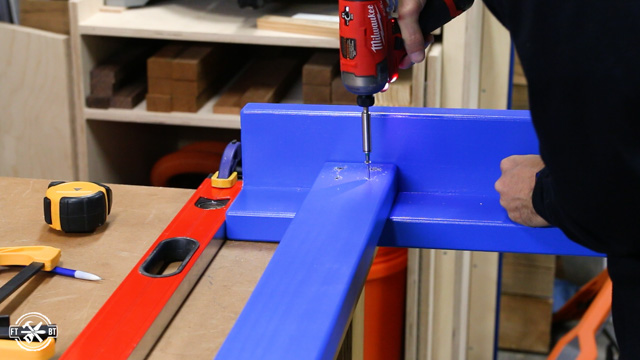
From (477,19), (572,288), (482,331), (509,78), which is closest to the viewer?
(477,19)

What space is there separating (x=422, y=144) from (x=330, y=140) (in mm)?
145

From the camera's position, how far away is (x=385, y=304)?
6.43ft

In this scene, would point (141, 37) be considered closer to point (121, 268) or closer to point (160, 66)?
point (160, 66)

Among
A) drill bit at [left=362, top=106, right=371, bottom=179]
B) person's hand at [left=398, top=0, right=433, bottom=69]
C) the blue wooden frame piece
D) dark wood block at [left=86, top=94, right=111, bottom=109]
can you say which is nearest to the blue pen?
the blue wooden frame piece

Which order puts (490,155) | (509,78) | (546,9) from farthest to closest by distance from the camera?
1. (509,78)
2. (490,155)
3. (546,9)

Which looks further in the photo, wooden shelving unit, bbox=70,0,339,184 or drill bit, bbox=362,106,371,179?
wooden shelving unit, bbox=70,0,339,184

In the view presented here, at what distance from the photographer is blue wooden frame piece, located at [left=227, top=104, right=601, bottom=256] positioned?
1141 millimetres

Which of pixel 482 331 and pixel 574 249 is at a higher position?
pixel 574 249

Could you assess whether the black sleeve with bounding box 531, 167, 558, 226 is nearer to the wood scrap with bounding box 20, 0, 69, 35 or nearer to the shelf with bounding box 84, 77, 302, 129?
the shelf with bounding box 84, 77, 302, 129

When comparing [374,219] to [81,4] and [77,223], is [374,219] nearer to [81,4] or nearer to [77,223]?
[77,223]

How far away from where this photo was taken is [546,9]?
0.75 m

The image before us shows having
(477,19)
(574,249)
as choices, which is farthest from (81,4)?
(574,249)

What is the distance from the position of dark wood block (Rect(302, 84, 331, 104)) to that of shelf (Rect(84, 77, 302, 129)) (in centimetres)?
19

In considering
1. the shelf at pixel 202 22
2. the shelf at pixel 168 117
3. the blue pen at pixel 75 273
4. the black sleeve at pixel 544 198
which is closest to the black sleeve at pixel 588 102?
the black sleeve at pixel 544 198
